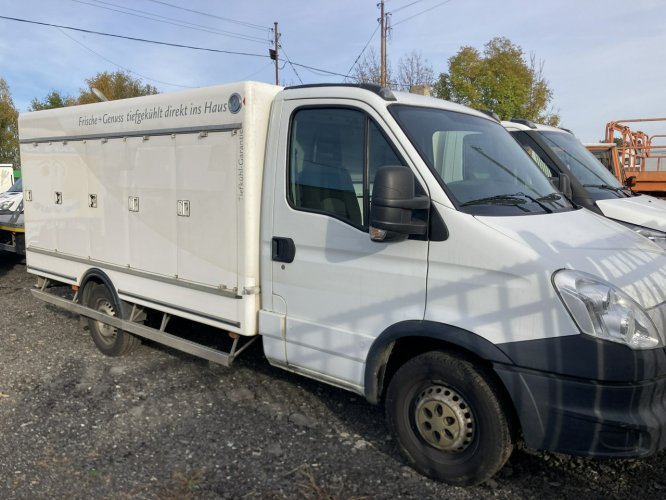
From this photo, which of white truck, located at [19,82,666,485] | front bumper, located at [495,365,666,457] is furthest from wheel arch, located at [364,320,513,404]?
front bumper, located at [495,365,666,457]

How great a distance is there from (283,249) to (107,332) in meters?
2.91

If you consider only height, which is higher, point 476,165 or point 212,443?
point 476,165

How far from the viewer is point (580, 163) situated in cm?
725

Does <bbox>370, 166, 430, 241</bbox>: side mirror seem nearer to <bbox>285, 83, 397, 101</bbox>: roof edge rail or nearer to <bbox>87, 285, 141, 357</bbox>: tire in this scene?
<bbox>285, 83, 397, 101</bbox>: roof edge rail

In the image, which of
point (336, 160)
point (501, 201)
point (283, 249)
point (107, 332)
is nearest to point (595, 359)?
point (501, 201)

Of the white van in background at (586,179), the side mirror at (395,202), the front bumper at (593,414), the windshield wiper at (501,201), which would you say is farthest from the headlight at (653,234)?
the side mirror at (395,202)

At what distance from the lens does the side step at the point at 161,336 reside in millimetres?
4715

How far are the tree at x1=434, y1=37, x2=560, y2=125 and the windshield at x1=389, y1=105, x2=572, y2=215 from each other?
13.9 metres

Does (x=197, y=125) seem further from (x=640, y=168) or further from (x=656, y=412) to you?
(x=640, y=168)

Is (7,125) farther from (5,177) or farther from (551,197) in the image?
(551,197)

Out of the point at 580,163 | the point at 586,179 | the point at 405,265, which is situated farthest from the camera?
the point at 580,163

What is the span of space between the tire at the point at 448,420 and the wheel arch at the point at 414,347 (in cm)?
8

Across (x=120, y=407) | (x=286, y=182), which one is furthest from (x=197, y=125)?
(x=120, y=407)

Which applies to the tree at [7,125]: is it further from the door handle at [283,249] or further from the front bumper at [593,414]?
the front bumper at [593,414]
